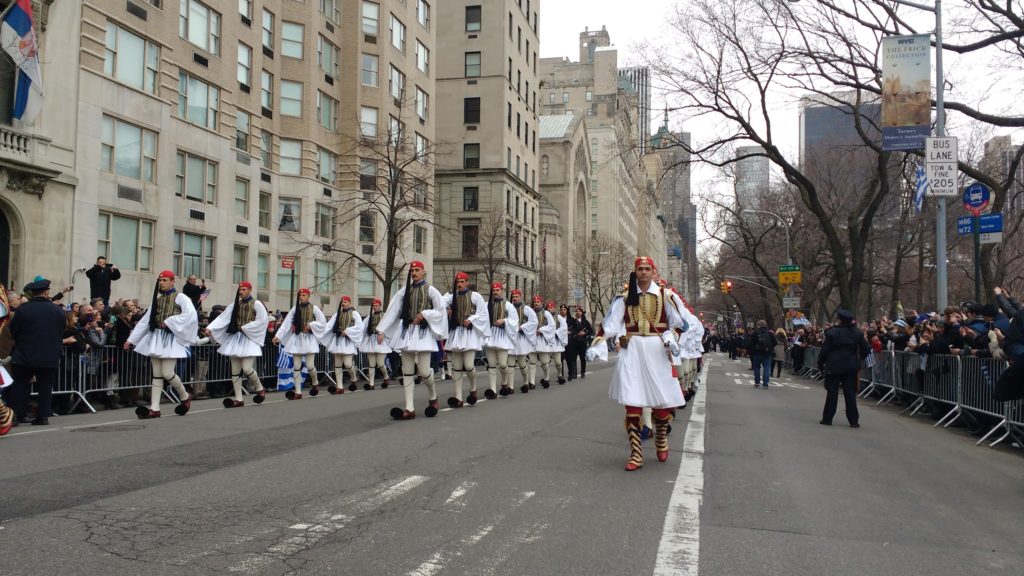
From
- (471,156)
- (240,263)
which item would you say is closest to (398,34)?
(471,156)

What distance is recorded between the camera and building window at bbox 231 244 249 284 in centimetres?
3484

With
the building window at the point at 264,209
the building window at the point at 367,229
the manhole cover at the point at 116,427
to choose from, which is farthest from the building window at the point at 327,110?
the manhole cover at the point at 116,427

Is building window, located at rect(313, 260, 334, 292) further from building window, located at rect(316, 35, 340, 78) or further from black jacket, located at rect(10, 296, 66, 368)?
black jacket, located at rect(10, 296, 66, 368)

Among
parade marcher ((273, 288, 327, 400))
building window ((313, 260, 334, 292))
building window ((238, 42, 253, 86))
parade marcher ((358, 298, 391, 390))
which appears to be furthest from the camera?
building window ((313, 260, 334, 292))

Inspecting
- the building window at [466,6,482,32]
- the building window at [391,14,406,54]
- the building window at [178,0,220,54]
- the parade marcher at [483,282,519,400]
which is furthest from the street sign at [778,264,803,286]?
the building window at [466,6,482,32]

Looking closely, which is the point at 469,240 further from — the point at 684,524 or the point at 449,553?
the point at 449,553

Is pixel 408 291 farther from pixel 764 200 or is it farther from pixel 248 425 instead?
pixel 764 200

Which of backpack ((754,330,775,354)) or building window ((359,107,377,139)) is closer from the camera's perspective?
backpack ((754,330,775,354))

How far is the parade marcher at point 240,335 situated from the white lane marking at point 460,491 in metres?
7.95

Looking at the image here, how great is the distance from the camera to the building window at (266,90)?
37188mm

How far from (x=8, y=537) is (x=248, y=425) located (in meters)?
5.92

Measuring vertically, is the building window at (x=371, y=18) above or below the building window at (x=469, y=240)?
above

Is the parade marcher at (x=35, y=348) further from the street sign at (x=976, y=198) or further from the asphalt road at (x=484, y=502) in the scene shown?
the street sign at (x=976, y=198)

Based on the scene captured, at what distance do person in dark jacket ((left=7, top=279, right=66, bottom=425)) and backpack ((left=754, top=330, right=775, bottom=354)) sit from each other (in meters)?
18.6
